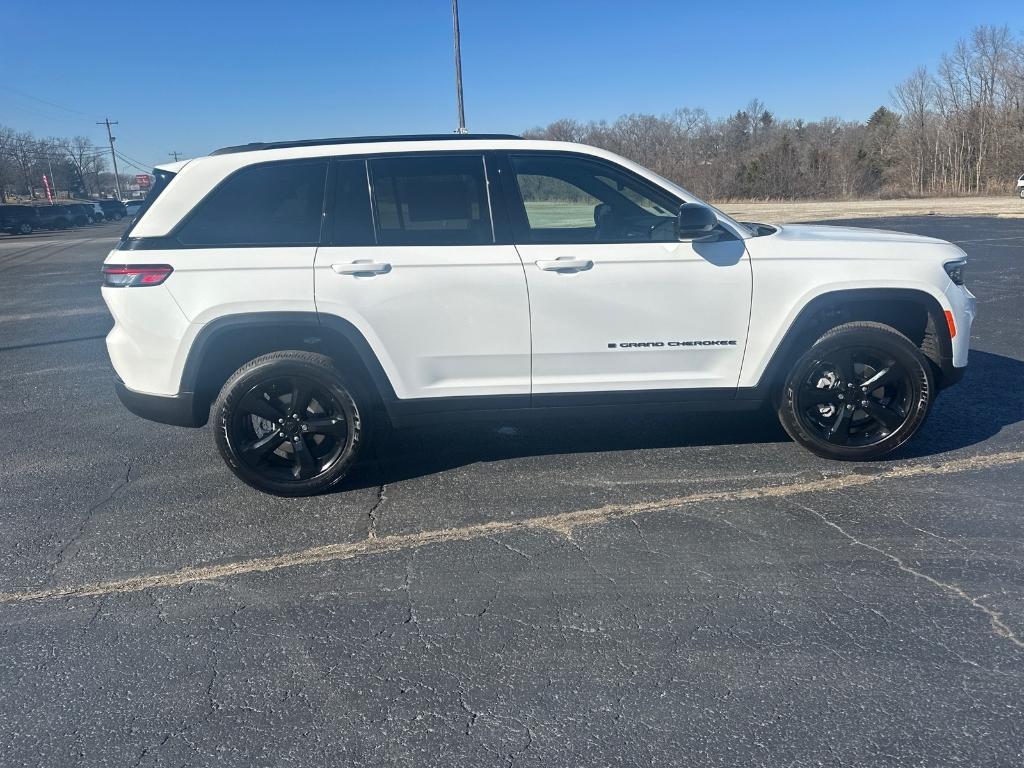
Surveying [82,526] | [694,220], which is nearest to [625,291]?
[694,220]

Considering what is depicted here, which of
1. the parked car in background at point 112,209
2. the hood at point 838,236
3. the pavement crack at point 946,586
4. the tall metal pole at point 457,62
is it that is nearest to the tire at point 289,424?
the pavement crack at point 946,586

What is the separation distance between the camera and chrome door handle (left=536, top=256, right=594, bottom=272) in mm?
4223

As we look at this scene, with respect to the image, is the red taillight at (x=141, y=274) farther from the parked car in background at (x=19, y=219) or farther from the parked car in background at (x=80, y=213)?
the parked car in background at (x=80, y=213)

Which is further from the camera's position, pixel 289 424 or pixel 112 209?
pixel 112 209

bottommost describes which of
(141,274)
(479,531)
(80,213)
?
(479,531)

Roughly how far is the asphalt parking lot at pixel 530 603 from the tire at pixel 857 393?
0.20 m

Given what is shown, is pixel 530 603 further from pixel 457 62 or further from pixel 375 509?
pixel 457 62

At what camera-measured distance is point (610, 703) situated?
2602mm

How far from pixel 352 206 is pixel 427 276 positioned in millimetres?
602

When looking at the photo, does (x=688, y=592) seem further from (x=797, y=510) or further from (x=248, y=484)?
(x=248, y=484)

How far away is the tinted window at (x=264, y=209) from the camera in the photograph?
4180 mm

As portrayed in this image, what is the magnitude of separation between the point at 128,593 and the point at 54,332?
8.13m

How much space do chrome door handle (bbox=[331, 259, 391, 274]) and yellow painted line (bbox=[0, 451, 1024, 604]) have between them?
143cm

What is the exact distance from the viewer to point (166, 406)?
4.25 metres
